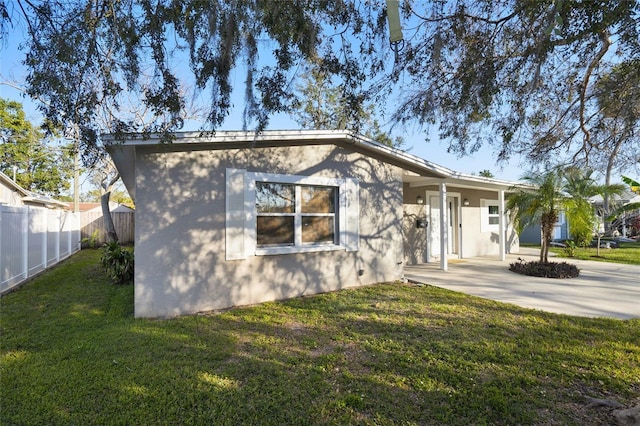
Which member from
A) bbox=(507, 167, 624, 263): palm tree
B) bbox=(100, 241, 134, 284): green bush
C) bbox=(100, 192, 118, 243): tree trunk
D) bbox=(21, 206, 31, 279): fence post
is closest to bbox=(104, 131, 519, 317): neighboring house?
bbox=(100, 241, 134, 284): green bush

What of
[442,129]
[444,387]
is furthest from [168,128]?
[444,387]

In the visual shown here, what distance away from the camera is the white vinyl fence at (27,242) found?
7.43 meters

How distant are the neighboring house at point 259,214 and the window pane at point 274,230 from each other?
21mm

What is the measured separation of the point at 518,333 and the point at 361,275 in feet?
12.1

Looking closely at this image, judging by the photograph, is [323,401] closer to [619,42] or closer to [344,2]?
[344,2]

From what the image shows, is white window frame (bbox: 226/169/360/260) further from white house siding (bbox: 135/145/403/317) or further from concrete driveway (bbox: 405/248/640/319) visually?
concrete driveway (bbox: 405/248/640/319)

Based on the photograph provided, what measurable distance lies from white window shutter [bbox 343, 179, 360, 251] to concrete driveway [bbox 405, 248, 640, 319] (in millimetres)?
2183

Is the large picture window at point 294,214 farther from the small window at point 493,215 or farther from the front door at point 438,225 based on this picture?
the small window at point 493,215

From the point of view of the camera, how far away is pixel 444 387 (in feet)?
10.9

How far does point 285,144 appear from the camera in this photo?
6.76 meters

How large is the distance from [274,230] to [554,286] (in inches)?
258

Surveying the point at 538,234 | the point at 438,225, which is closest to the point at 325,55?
the point at 438,225

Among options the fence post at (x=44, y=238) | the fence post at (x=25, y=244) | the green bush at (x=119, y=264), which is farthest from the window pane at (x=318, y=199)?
the fence post at (x=44, y=238)

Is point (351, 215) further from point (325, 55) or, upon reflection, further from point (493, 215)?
point (493, 215)
